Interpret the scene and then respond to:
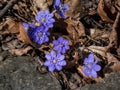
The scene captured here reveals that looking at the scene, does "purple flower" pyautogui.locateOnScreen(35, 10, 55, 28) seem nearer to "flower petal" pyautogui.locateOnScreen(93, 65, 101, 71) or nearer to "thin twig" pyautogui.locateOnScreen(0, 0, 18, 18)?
"thin twig" pyautogui.locateOnScreen(0, 0, 18, 18)

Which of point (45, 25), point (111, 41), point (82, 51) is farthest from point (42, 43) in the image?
point (111, 41)

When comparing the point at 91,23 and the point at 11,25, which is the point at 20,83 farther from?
the point at 91,23

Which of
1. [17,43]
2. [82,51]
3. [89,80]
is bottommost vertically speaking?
[89,80]

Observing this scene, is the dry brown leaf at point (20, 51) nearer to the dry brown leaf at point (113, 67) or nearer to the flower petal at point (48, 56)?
the flower petal at point (48, 56)

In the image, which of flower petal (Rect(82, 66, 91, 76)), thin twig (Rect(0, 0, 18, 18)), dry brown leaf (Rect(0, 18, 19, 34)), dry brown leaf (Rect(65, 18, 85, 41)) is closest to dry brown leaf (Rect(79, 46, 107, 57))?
dry brown leaf (Rect(65, 18, 85, 41))

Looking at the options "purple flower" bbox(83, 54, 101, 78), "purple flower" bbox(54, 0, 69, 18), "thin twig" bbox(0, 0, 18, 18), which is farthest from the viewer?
"thin twig" bbox(0, 0, 18, 18)

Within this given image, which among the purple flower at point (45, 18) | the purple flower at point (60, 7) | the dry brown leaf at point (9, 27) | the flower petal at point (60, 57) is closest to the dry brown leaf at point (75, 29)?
the purple flower at point (60, 7)

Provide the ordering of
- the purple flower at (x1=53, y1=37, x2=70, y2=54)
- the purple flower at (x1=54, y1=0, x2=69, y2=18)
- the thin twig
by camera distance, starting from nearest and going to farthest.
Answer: the purple flower at (x1=53, y1=37, x2=70, y2=54), the purple flower at (x1=54, y1=0, x2=69, y2=18), the thin twig
